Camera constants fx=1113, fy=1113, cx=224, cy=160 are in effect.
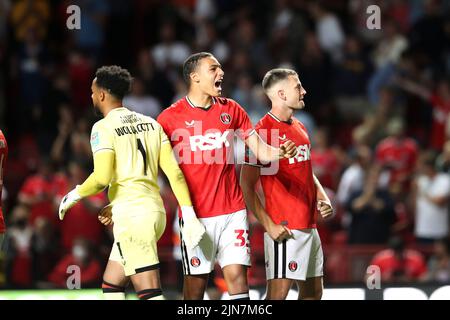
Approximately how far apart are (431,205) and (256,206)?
19.6 feet

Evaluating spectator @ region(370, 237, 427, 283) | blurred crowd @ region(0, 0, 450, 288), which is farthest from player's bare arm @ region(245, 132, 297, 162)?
spectator @ region(370, 237, 427, 283)

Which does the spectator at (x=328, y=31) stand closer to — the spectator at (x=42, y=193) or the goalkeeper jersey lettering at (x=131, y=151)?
the spectator at (x=42, y=193)

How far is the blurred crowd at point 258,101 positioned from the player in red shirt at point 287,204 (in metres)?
4.38

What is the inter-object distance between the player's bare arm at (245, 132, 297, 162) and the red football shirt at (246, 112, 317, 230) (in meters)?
0.14

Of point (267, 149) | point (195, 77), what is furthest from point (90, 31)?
point (267, 149)

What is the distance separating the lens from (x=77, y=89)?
16.3m

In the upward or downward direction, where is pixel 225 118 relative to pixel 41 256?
upward

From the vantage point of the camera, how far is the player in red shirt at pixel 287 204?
8508 millimetres

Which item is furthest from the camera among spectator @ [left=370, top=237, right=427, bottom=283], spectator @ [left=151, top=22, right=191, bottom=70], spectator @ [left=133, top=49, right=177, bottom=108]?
spectator @ [left=151, top=22, right=191, bottom=70]

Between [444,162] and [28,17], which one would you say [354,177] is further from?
[28,17]

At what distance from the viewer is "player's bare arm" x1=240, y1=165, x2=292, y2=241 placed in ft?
27.8

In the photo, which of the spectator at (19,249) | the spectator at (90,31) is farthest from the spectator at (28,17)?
the spectator at (19,249)

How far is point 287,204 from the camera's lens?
8.59 meters

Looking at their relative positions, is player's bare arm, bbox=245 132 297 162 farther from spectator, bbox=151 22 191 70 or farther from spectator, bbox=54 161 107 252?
spectator, bbox=151 22 191 70
